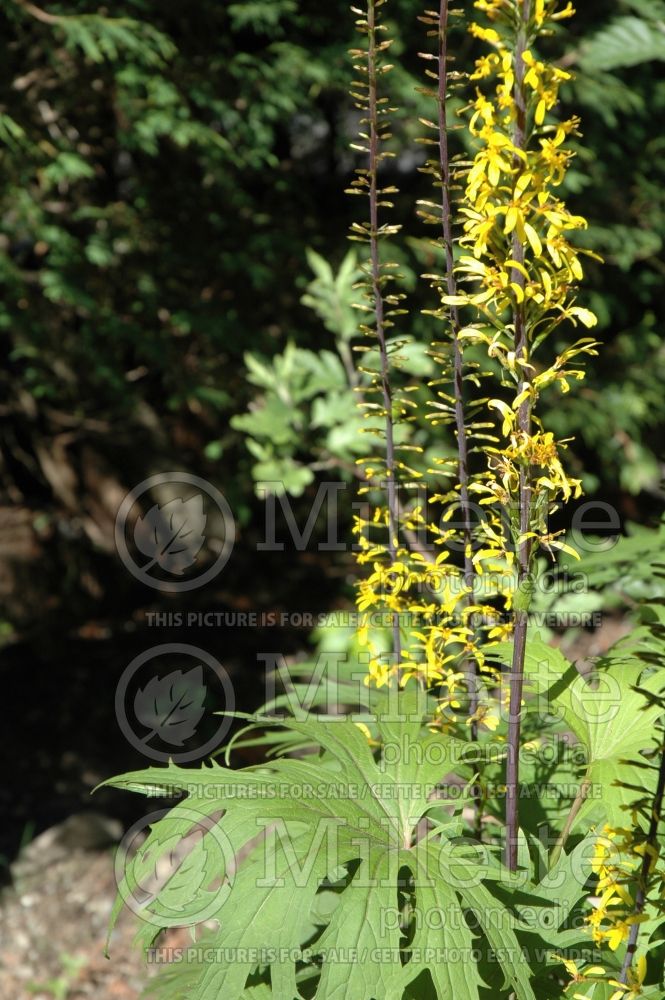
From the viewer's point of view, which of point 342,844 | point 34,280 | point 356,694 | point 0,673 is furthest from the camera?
point 0,673

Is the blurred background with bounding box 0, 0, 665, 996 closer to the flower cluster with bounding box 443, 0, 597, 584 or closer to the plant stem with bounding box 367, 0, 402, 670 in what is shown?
the plant stem with bounding box 367, 0, 402, 670

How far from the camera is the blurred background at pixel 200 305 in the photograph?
398 centimetres

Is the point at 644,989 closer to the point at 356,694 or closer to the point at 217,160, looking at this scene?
the point at 356,694

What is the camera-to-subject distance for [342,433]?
11.8 feet

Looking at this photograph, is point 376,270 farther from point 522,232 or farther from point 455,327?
point 522,232

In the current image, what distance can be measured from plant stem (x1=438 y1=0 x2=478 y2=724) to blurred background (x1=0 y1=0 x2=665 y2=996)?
179cm

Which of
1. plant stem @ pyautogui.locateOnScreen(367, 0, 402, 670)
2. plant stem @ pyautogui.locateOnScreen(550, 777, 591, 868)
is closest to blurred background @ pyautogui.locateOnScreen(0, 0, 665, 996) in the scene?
plant stem @ pyautogui.locateOnScreen(367, 0, 402, 670)

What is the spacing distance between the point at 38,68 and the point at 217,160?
2.81 feet

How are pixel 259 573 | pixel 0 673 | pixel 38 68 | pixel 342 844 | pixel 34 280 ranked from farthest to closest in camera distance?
pixel 259 573, pixel 0 673, pixel 34 280, pixel 38 68, pixel 342 844

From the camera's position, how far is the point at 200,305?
4.58m

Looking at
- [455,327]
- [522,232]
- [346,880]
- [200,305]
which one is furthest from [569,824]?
[200,305]

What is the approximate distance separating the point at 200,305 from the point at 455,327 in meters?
3.04

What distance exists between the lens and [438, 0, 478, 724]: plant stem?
5.30ft

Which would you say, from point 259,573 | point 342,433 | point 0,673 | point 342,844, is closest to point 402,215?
point 342,433
